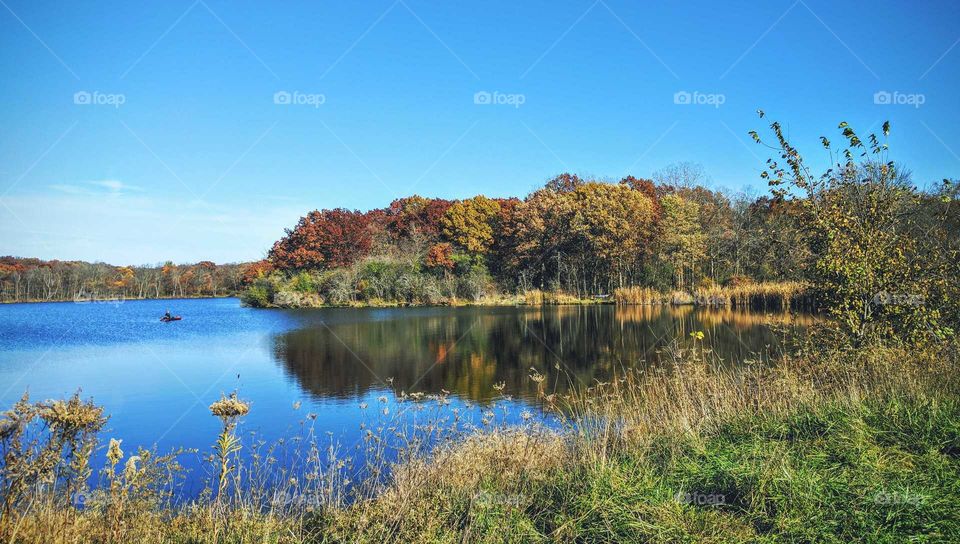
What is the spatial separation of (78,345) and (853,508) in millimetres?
28917

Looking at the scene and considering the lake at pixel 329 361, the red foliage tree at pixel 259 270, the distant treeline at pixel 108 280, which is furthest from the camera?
the distant treeline at pixel 108 280

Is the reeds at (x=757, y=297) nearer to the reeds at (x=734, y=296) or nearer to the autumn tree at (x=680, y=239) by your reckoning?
the reeds at (x=734, y=296)

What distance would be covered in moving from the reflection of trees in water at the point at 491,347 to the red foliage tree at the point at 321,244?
68.0 feet

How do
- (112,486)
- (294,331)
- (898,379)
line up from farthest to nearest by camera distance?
(294,331)
(898,379)
(112,486)

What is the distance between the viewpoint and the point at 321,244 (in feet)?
171

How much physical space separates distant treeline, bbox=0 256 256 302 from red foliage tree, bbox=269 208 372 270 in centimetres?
963

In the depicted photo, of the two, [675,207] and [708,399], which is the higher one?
[675,207]

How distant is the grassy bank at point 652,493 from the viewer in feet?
13.0

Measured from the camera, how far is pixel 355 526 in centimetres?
445

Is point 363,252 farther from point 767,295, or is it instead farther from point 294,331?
point 767,295

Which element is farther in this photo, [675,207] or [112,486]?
[675,207]

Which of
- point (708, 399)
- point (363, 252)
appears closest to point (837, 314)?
point (708, 399)

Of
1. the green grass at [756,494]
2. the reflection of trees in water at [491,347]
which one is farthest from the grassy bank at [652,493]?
the reflection of trees in water at [491,347]

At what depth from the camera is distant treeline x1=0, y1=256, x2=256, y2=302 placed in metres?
72.1
